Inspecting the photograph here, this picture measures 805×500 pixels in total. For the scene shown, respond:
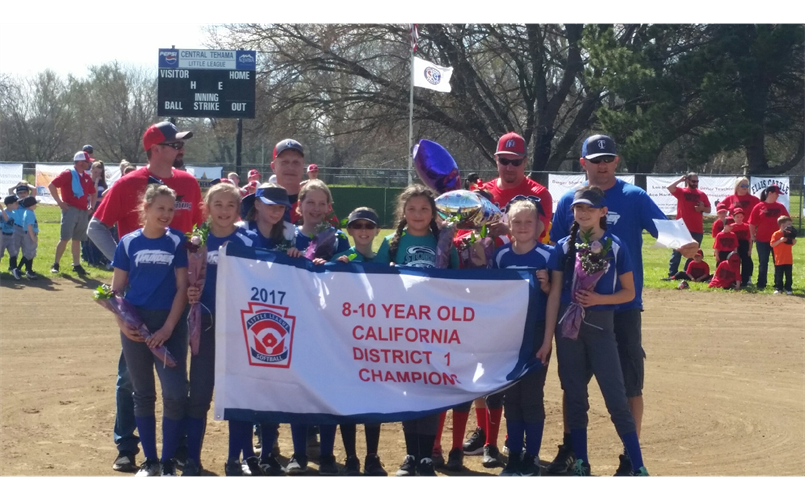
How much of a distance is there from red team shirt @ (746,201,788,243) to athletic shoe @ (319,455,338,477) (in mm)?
12080

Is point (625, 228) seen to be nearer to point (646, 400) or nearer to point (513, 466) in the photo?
point (513, 466)

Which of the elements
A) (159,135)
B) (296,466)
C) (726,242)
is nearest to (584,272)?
(296,466)

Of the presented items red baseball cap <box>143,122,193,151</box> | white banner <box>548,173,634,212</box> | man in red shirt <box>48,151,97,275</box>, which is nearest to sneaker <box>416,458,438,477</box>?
red baseball cap <box>143,122,193,151</box>

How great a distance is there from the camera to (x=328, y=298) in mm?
5312

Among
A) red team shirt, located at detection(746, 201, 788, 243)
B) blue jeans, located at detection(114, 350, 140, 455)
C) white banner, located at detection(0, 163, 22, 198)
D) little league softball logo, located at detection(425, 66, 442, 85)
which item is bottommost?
blue jeans, located at detection(114, 350, 140, 455)

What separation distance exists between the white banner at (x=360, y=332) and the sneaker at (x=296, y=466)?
1.25 ft

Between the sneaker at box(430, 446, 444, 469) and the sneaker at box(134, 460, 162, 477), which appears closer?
the sneaker at box(134, 460, 162, 477)

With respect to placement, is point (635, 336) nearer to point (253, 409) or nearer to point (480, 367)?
point (480, 367)

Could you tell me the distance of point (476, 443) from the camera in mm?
6070

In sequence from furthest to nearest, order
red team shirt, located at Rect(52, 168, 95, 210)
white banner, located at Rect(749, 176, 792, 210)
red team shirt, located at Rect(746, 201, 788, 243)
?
white banner, located at Rect(749, 176, 792, 210), red team shirt, located at Rect(746, 201, 788, 243), red team shirt, located at Rect(52, 168, 95, 210)

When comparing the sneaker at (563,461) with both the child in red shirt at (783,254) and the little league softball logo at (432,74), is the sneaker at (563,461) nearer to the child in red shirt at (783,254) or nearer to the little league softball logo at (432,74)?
the child in red shirt at (783,254)

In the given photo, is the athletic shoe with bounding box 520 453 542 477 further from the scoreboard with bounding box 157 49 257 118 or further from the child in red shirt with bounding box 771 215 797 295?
the scoreboard with bounding box 157 49 257 118

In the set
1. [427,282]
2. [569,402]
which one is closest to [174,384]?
[427,282]

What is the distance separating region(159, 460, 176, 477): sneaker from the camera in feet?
16.9
